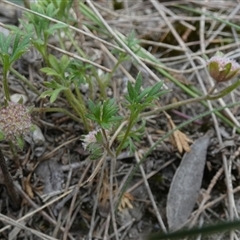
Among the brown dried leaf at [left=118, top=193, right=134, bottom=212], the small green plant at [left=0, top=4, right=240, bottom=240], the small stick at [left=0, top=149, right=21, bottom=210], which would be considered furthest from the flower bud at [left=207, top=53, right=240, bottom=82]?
the small stick at [left=0, top=149, right=21, bottom=210]

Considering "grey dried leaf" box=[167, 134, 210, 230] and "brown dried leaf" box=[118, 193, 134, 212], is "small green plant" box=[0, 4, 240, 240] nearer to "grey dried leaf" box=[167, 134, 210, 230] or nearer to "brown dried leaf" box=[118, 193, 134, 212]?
"brown dried leaf" box=[118, 193, 134, 212]

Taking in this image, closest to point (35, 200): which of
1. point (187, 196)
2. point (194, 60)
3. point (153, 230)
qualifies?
point (153, 230)

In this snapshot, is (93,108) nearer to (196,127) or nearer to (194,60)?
(196,127)

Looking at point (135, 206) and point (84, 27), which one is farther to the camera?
point (84, 27)

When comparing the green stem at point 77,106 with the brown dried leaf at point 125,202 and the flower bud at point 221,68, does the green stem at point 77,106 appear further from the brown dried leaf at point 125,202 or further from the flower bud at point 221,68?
the flower bud at point 221,68

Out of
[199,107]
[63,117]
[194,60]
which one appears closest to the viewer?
[63,117]
